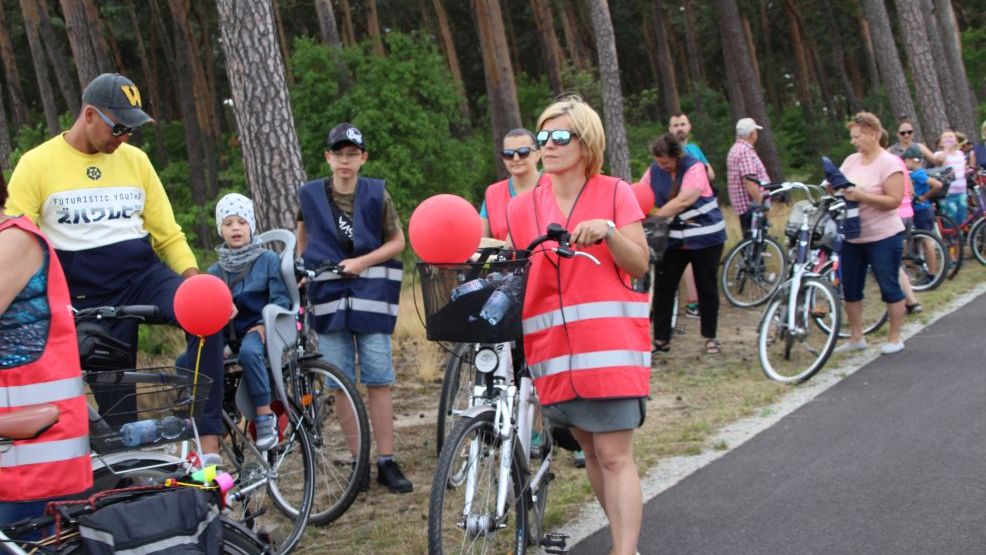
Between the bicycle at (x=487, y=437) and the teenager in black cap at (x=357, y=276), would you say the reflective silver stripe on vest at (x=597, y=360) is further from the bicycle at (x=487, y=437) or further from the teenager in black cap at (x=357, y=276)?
the teenager in black cap at (x=357, y=276)

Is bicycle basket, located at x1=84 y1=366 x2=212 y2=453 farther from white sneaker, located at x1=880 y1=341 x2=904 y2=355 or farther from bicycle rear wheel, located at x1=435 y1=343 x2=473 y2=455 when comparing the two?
white sneaker, located at x1=880 y1=341 x2=904 y2=355

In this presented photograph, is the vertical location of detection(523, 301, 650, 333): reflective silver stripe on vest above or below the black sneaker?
above

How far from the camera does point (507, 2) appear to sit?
1718 inches

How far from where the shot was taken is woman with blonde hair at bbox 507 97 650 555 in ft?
14.4

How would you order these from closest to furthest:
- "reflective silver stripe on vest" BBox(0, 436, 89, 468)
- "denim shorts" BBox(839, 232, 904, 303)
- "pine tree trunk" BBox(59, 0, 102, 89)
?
"reflective silver stripe on vest" BBox(0, 436, 89, 468), "denim shorts" BBox(839, 232, 904, 303), "pine tree trunk" BBox(59, 0, 102, 89)

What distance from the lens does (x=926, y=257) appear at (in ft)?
43.1

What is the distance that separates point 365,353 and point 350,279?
0.44m

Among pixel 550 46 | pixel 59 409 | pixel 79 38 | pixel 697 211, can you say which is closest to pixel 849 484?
pixel 59 409

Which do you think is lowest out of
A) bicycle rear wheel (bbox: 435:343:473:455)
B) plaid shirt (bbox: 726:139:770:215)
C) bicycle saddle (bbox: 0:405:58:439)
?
bicycle rear wheel (bbox: 435:343:473:455)

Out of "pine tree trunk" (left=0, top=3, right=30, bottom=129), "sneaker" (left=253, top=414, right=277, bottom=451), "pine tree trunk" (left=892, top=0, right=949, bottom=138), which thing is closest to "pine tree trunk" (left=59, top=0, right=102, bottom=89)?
"pine tree trunk" (left=0, top=3, right=30, bottom=129)

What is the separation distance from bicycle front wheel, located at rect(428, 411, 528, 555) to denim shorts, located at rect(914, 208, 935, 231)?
10.6 meters

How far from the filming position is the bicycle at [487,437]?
4172 mm

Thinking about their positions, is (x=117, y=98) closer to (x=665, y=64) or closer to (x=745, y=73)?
(x=745, y=73)

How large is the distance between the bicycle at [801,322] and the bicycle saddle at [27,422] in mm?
6587
